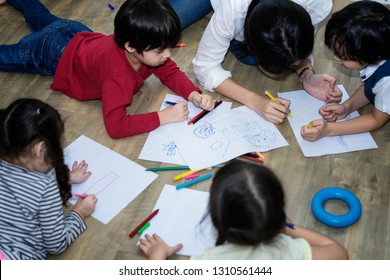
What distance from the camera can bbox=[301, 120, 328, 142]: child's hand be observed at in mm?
1509

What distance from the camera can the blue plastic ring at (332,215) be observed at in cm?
134

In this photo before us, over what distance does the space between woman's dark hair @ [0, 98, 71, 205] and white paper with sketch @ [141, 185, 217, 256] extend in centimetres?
38

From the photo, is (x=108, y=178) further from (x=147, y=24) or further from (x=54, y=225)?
(x=147, y=24)

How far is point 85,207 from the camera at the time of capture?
138 centimetres

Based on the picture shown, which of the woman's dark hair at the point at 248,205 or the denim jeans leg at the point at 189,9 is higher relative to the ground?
the woman's dark hair at the point at 248,205

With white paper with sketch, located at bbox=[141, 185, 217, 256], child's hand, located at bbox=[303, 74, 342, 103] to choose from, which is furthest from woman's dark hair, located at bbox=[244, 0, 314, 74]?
white paper with sketch, located at bbox=[141, 185, 217, 256]

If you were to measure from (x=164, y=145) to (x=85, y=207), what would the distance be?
0.35m

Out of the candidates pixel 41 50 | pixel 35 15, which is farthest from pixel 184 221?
pixel 35 15

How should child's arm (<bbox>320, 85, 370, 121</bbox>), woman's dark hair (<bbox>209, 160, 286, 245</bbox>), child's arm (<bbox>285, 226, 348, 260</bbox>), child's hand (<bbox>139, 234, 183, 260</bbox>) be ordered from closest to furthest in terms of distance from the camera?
woman's dark hair (<bbox>209, 160, 286, 245</bbox>)
child's arm (<bbox>285, 226, 348, 260</bbox>)
child's hand (<bbox>139, 234, 183, 260</bbox>)
child's arm (<bbox>320, 85, 370, 121</bbox>)

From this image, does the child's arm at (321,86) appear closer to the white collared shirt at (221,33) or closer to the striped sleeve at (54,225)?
the white collared shirt at (221,33)

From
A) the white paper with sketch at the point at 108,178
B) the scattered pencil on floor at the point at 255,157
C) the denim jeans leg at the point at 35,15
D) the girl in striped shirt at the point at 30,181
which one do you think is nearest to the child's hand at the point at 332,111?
the scattered pencil on floor at the point at 255,157

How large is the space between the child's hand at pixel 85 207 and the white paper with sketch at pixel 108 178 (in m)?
0.02

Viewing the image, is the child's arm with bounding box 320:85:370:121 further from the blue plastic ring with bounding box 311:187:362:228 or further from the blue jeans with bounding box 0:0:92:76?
the blue jeans with bounding box 0:0:92:76

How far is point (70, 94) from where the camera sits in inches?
70.3
